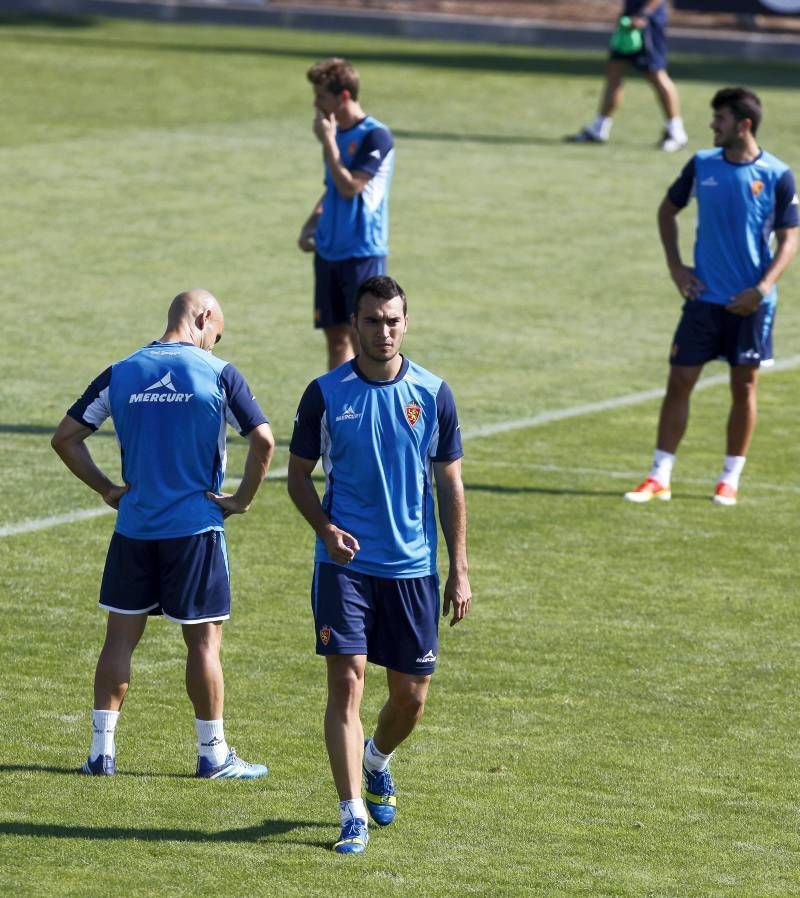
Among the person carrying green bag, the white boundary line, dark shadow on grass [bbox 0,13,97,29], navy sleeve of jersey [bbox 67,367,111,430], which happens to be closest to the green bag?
the person carrying green bag

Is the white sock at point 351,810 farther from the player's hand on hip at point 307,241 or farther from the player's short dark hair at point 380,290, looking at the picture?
the player's hand on hip at point 307,241

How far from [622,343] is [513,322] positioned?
1086mm

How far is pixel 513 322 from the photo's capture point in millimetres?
18203

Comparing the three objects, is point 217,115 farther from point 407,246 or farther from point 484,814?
point 484,814

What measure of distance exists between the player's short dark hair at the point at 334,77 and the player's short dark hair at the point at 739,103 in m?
2.32

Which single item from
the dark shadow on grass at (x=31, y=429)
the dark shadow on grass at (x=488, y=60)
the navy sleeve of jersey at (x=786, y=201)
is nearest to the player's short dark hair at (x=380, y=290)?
the navy sleeve of jersey at (x=786, y=201)

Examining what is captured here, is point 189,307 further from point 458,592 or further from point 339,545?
point 458,592

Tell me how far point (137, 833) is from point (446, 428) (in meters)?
1.77

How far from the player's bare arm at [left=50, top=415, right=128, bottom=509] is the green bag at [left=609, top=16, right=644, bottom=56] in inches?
707

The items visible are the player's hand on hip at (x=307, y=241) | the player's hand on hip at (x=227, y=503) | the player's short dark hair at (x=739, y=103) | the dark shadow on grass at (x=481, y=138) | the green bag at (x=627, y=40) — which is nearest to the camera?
the player's hand on hip at (x=227, y=503)

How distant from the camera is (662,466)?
41.4ft

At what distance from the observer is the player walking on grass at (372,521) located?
697 centimetres

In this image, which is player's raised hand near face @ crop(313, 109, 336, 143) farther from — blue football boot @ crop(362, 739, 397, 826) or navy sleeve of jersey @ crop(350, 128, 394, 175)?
blue football boot @ crop(362, 739, 397, 826)

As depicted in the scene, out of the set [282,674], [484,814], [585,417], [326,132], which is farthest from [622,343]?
[484,814]
